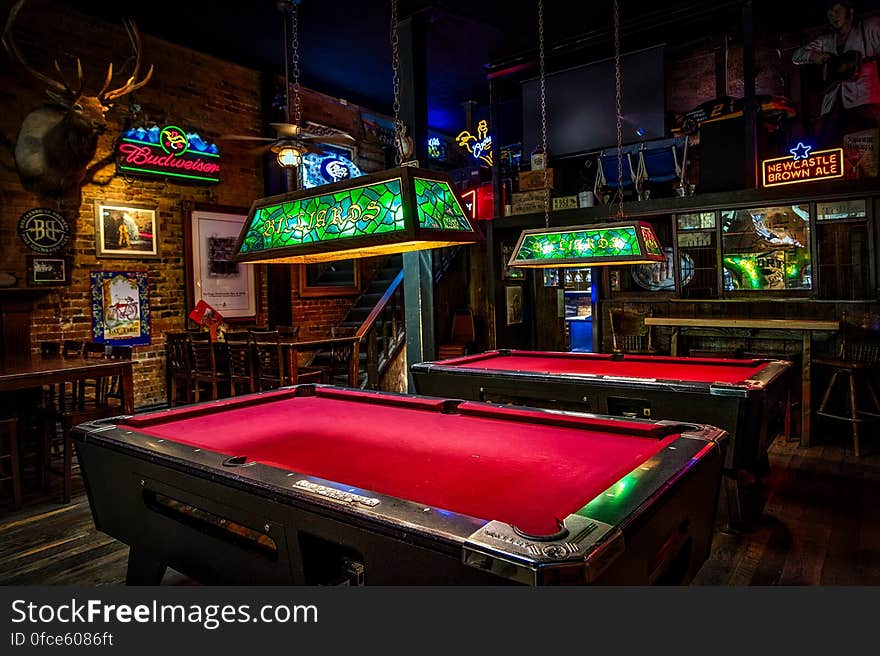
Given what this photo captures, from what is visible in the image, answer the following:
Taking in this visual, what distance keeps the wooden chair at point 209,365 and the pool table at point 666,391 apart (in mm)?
2703

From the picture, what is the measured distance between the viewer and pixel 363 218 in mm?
2051

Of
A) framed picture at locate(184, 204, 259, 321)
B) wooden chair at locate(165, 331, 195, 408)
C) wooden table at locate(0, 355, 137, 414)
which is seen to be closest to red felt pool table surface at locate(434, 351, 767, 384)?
wooden table at locate(0, 355, 137, 414)

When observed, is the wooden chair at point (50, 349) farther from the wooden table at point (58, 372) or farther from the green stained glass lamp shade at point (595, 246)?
the green stained glass lamp shade at point (595, 246)

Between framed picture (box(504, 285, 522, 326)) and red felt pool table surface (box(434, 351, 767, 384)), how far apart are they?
3.80m

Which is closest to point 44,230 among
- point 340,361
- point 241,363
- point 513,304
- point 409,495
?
point 241,363

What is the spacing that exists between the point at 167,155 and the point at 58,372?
12.9ft

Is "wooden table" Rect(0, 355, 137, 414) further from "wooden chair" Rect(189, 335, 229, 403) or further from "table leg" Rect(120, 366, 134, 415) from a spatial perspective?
"wooden chair" Rect(189, 335, 229, 403)

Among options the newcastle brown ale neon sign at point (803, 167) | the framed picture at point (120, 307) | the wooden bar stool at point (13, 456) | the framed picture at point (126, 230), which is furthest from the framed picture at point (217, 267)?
the newcastle brown ale neon sign at point (803, 167)

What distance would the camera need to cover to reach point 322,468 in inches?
69.6

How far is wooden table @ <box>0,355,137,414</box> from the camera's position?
3.66 meters

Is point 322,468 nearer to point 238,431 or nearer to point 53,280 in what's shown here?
point 238,431

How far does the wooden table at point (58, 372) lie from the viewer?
3664 mm

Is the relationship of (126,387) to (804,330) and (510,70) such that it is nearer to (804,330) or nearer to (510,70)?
(804,330)

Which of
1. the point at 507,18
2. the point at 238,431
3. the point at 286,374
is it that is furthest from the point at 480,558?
the point at 507,18
